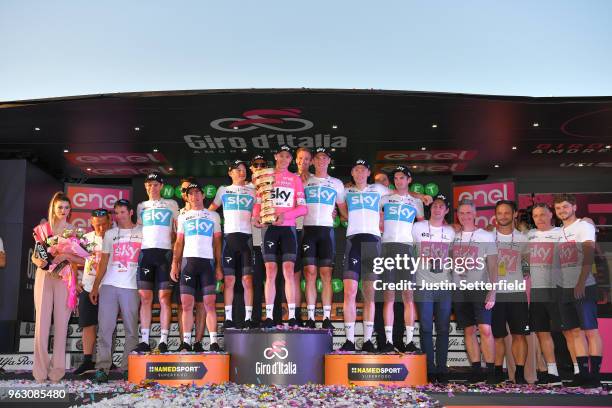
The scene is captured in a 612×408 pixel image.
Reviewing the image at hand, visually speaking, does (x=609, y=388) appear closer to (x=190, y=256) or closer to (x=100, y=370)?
(x=190, y=256)

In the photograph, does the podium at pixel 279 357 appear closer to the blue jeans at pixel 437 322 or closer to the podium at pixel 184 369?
the podium at pixel 184 369

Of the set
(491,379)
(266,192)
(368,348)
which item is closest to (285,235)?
(266,192)

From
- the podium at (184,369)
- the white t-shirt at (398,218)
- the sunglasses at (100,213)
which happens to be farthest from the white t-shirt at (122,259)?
the white t-shirt at (398,218)

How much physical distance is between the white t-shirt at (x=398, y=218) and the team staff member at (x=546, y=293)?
1.31 m

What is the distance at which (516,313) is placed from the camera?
659 centimetres

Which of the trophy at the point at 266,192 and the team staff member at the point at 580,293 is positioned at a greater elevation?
the trophy at the point at 266,192

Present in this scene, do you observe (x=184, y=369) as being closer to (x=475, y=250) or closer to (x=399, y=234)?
(x=399, y=234)

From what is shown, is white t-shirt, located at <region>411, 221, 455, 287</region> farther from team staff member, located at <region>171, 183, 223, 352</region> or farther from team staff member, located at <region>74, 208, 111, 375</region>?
team staff member, located at <region>74, 208, 111, 375</region>

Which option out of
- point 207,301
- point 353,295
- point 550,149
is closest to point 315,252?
point 353,295

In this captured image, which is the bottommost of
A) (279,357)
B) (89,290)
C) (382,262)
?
(279,357)

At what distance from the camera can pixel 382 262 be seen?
6672 millimetres

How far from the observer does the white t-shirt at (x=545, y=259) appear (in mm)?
6469

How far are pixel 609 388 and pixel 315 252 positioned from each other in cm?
320

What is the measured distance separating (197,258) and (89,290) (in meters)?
1.74
